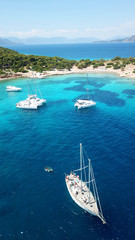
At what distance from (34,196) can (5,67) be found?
13769 centimetres

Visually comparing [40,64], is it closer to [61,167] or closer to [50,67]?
[50,67]

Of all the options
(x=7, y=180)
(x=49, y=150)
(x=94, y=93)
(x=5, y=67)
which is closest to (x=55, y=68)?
(x=5, y=67)

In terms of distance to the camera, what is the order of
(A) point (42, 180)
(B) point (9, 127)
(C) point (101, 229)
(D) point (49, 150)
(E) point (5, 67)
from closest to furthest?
(C) point (101, 229), (A) point (42, 180), (D) point (49, 150), (B) point (9, 127), (E) point (5, 67)

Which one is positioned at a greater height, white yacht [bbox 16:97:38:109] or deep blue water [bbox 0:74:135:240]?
white yacht [bbox 16:97:38:109]

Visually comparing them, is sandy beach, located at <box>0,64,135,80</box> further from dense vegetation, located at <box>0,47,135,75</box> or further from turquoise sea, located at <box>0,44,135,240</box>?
turquoise sea, located at <box>0,44,135,240</box>

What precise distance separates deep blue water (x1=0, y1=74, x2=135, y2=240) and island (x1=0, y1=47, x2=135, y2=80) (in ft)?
221

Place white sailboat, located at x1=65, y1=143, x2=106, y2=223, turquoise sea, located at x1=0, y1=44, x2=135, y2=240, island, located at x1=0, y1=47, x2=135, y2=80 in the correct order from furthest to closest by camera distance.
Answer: island, located at x1=0, y1=47, x2=135, y2=80, white sailboat, located at x1=65, y1=143, x2=106, y2=223, turquoise sea, located at x1=0, y1=44, x2=135, y2=240

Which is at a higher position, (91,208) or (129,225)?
(91,208)

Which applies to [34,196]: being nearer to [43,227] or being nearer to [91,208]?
[43,227]

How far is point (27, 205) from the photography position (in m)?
30.5

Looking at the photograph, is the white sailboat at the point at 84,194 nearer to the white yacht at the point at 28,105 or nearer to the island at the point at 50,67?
the white yacht at the point at 28,105

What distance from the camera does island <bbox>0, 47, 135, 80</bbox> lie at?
454 feet

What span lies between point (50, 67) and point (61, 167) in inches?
5035

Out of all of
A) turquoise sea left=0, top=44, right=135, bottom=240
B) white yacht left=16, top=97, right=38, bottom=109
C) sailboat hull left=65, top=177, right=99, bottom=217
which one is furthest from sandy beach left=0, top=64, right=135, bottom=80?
sailboat hull left=65, top=177, right=99, bottom=217
